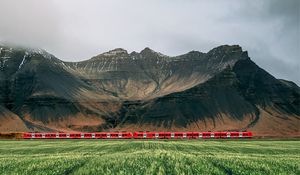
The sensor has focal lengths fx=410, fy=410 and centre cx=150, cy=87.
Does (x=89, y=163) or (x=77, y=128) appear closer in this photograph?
(x=89, y=163)

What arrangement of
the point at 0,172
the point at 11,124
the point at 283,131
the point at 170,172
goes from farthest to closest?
1. the point at 283,131
2. the point at 11,124
3. the point at 0,172
4. the point at 170,172

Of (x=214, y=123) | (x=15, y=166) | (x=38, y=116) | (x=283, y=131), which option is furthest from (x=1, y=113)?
(x=15, y=166)

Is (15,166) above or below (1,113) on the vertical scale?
below

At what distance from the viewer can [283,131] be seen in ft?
619

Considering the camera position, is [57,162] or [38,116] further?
[38,116]

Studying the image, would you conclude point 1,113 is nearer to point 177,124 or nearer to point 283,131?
point 177,124

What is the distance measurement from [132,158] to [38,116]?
18427 cm

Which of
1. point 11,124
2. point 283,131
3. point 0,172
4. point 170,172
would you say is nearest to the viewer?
point 170,172

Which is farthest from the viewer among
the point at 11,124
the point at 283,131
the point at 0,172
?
the point at 283,131

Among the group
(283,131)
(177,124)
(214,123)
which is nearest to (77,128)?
(177,124)

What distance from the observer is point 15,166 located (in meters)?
23.0

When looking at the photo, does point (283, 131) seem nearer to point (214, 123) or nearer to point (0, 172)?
point (214, 123)

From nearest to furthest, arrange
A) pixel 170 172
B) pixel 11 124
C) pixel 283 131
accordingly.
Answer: pixel 170 172 → pixel 11 124 → pixel 283 131

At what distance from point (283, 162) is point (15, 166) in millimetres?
15035
